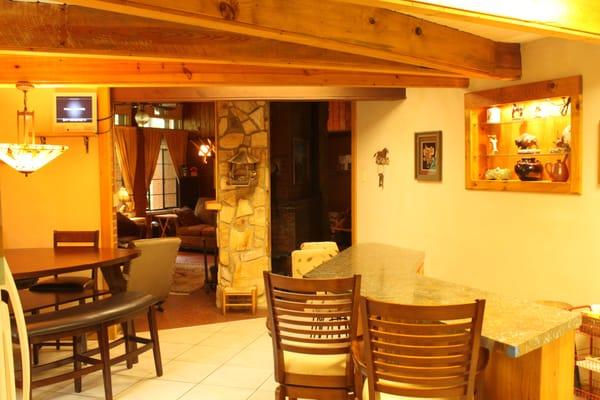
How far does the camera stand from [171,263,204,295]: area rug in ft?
23.8

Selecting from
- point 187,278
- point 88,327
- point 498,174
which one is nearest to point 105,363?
point 88,327

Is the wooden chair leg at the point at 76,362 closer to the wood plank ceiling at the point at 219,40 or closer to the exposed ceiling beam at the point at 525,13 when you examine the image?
the wood plank ceiling at the point at 219,40

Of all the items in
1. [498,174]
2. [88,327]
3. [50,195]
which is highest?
[498,174]

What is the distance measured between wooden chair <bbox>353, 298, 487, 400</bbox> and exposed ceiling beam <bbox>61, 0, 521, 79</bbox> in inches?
55.2

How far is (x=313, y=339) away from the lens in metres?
2.46

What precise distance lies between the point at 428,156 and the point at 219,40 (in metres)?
2.72

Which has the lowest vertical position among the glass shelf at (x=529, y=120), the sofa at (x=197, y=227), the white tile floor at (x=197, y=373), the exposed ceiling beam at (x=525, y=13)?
the white tile floor at (x=197, y=373)

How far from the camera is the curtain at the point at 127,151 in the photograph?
10.3 metres

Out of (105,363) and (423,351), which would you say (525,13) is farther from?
(105,363)

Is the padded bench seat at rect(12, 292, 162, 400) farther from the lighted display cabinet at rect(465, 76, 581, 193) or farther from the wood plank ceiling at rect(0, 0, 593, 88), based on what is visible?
the lighted display cabinet at rect(465, 76, 581, 193)

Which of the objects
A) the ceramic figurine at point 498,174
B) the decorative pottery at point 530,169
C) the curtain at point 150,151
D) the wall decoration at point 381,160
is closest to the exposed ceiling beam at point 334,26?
the decorative pottery at point 530,169

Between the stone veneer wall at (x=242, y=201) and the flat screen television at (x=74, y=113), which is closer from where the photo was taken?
the flat screen television at (x=74, y=113)

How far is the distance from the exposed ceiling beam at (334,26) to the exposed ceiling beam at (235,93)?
171cm

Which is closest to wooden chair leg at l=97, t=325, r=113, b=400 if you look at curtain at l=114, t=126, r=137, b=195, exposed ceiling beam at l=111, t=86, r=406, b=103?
exposed ceiling beam at l=111, t=86, r=406, b=103
